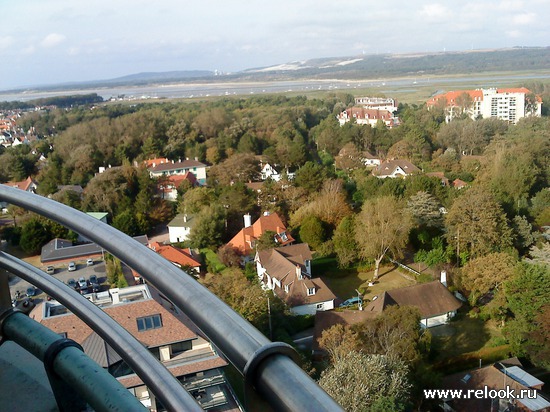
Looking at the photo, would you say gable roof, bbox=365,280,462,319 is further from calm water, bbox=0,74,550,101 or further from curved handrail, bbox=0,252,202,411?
calm water, bbox=0,74,550,101

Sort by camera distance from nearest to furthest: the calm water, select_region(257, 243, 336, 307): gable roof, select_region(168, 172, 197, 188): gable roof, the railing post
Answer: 1. the railing post
2. select_region(257, 243, 336, 307): gable roof
3. select_region(168, 172, 197, 188): gable roof
4. the calm water

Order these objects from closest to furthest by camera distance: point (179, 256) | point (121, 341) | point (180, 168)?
point (121, 341), point (179, 256), point (180, 168)

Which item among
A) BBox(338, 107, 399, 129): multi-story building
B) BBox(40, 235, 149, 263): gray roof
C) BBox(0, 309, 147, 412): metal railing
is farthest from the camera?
BBox(338, 107, 399, 129): multi-story building

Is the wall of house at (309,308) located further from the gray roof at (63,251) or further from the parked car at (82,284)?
the gray roof at (63,251)

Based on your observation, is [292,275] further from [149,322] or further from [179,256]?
[149,322]

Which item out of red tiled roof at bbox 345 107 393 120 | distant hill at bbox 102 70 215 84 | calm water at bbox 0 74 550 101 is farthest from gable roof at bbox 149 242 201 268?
distant hill at bbox 102 70 215 84

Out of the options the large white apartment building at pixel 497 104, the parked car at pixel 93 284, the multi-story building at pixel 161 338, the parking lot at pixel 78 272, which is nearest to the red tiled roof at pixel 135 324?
the multi-story building at pixel 161 338

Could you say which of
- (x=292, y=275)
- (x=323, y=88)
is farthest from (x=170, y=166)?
(x=323, y=88)
